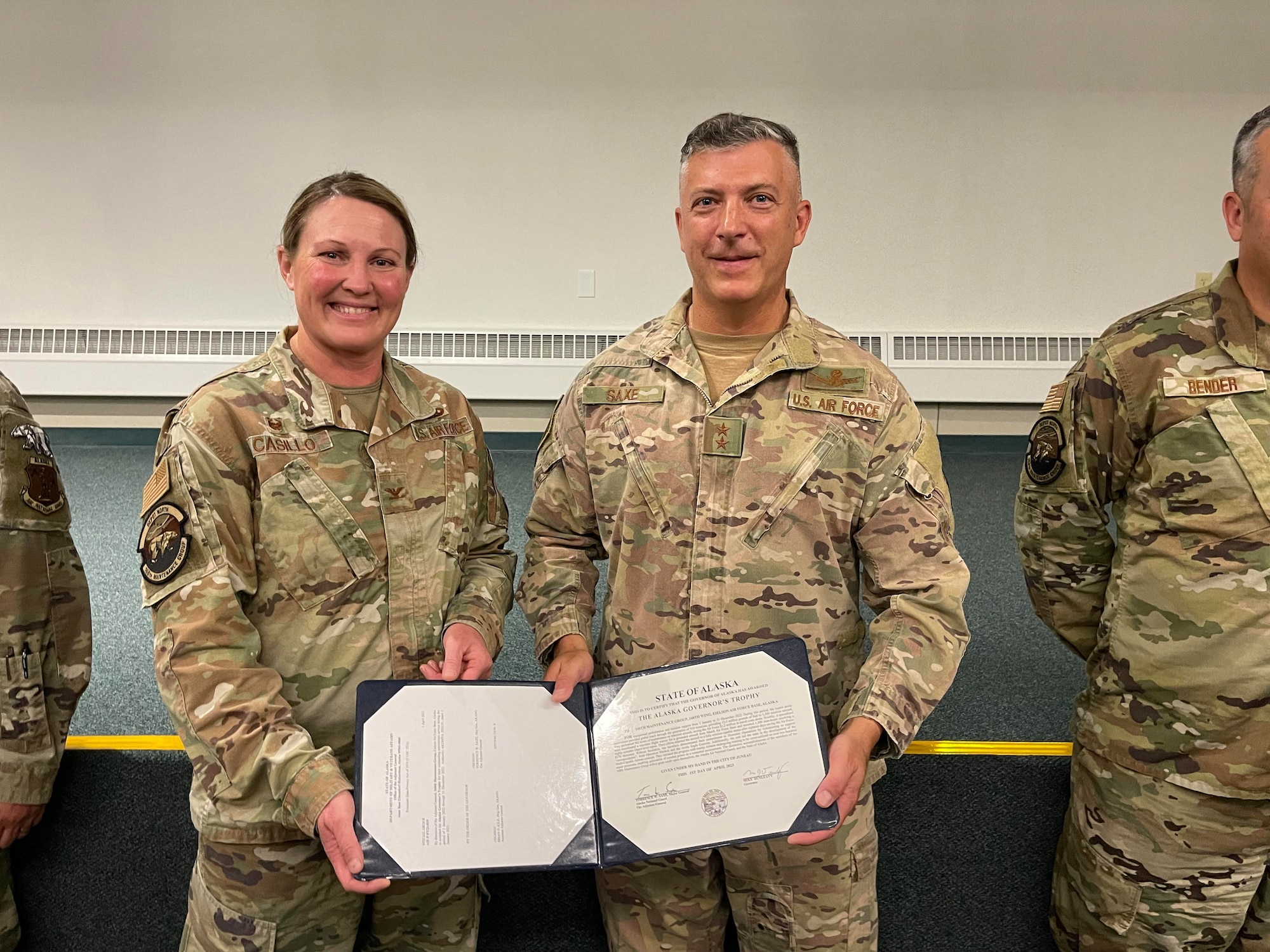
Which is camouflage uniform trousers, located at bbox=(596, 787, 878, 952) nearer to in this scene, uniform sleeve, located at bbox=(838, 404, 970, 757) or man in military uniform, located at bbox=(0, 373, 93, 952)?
uniform sleeve, located at bbox=(838, 404, 970, 757)

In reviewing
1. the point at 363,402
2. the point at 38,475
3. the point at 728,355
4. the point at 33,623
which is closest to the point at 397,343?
the point at 38,475

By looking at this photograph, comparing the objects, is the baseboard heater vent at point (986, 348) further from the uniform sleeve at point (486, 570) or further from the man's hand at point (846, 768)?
the man's hand at point (846, 768)

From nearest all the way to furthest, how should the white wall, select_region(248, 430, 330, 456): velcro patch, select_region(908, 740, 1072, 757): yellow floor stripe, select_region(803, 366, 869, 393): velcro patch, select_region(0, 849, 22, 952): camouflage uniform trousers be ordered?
1. select_region(248, 430, 330, 456): velcro patch
2. select_region(803, 366, 869, 393): velcro patch
3. select_region(0, 849, 22, 952): camouflage uniform trousers
4. select_region(908, 740, 1072, 757): yellow floor stripe
5. the white wall

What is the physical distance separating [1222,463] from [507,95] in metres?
3.62

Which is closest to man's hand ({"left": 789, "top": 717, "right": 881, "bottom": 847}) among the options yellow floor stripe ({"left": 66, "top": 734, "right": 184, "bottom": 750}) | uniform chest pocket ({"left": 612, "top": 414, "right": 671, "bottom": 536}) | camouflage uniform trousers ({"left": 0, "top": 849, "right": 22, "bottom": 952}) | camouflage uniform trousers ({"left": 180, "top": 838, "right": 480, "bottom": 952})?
uniform chest pocket ({"left": 612, "top": 414, "right": 671, "bottom": 536})

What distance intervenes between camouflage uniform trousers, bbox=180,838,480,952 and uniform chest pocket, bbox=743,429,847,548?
2.35ft

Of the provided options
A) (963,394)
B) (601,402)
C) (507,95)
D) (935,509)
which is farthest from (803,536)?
(507,95)

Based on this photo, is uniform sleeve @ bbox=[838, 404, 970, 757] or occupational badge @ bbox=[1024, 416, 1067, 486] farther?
occupational badge @ bbox=[1024, 416, 1067, 486]

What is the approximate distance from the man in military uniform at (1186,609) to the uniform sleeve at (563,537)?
828 mm

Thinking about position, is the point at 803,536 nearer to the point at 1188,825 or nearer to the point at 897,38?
the point at 1188,825

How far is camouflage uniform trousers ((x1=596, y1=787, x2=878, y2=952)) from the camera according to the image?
1394 millimetres

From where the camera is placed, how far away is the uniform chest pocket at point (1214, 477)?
57.7 inches

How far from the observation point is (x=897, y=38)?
13.9 feet
